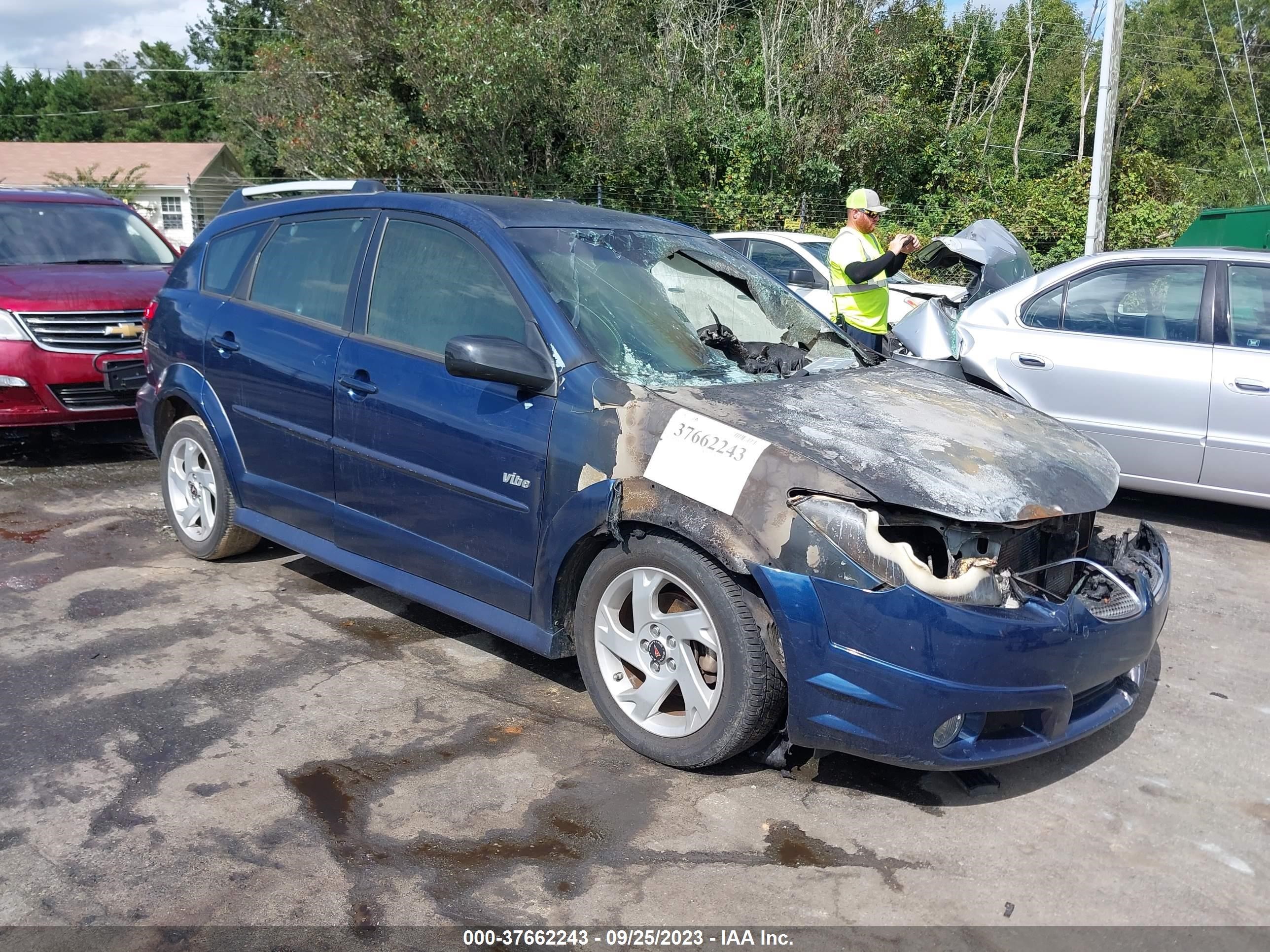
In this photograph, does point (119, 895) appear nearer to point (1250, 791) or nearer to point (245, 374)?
point (245, 374)

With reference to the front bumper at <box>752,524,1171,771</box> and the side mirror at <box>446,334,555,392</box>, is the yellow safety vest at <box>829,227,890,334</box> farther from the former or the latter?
the front bumper at <box>752,524,1171,771</box>

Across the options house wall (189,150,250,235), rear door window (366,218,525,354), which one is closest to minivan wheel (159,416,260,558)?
rear door window (366,218,525,354)

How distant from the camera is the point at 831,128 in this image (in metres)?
20.8

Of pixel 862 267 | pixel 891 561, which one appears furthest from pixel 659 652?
pixel 862 267

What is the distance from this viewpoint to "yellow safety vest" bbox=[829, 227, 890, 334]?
7172 mm

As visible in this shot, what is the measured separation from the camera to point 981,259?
24.1ft

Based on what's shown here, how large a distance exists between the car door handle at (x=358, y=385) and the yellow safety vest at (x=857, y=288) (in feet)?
12.8

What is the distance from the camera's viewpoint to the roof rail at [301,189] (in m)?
4.79

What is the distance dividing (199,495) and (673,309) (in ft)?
9.03

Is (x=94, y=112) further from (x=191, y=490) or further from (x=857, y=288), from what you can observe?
(x=191, y=490)

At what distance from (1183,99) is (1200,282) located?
31.3 meters

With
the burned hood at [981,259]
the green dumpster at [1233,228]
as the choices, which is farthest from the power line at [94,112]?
the burned hood at [981,259]

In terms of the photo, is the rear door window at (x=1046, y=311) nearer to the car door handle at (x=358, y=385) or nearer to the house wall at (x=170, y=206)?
the car door handle at (x=358, y=385)

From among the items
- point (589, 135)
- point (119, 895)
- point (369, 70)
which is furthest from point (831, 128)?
point (119, 895)
